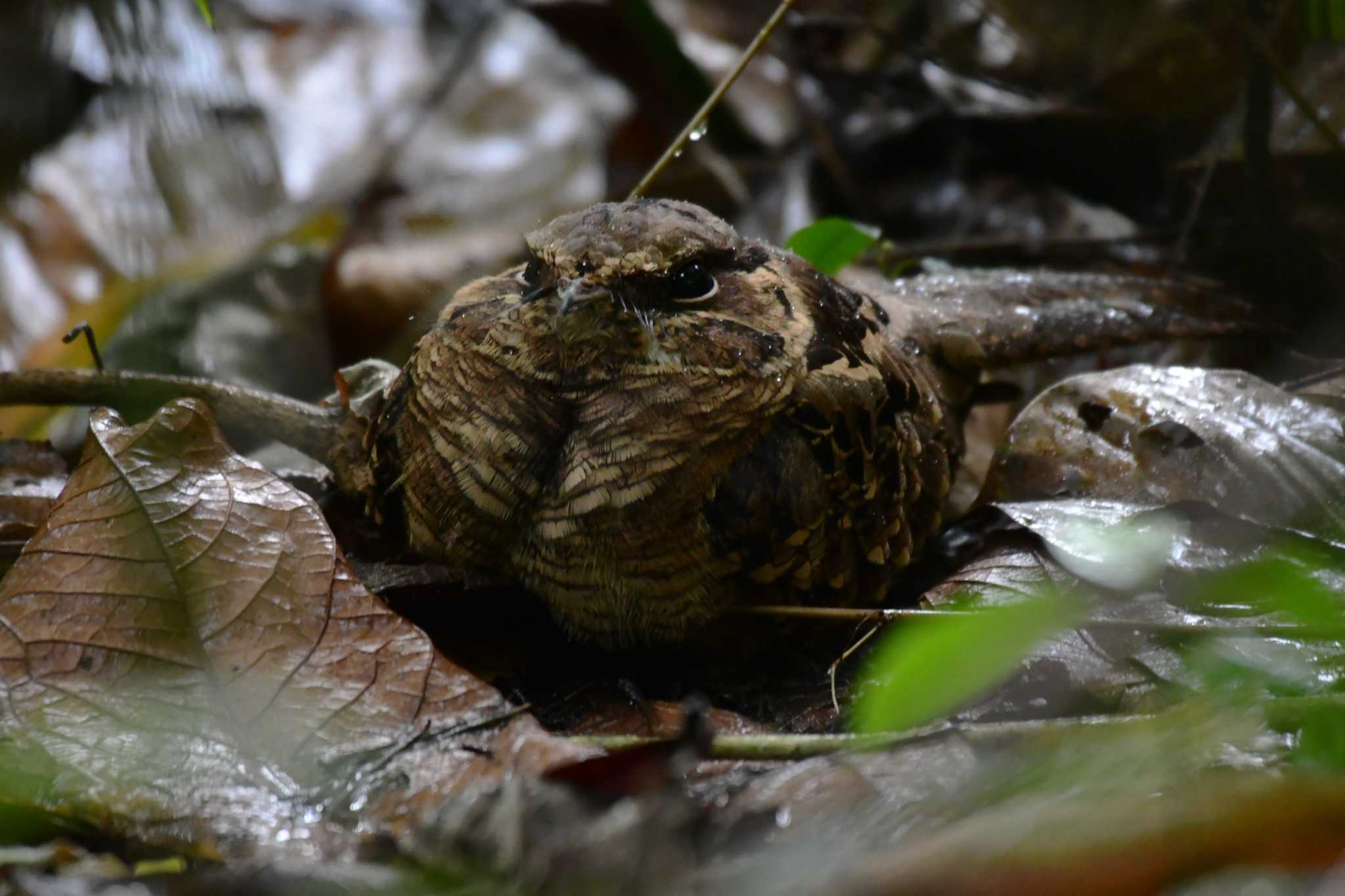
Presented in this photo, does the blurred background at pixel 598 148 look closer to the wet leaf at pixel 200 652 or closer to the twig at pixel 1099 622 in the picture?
the wet leaf at pixel 200 652

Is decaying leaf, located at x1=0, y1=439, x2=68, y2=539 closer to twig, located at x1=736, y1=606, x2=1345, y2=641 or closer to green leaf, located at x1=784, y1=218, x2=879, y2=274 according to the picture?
twig, located at x1=736, y1=606, x2=1345, y2=641

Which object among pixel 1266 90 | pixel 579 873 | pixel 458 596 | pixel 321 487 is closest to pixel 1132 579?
pixel 579 873

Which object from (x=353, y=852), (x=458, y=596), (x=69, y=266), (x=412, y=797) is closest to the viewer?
(x=353, y=852)

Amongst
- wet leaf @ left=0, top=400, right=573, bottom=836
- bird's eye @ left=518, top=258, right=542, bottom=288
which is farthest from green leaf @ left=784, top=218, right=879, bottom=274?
wet leaf @ left=0, top=400, right=573, bottom=836

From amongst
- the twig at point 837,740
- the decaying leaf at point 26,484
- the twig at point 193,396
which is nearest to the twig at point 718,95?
the twig at point 193,396

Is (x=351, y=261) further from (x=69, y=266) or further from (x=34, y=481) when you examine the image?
(x=34, y=481)

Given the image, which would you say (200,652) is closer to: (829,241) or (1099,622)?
(1099,622)
